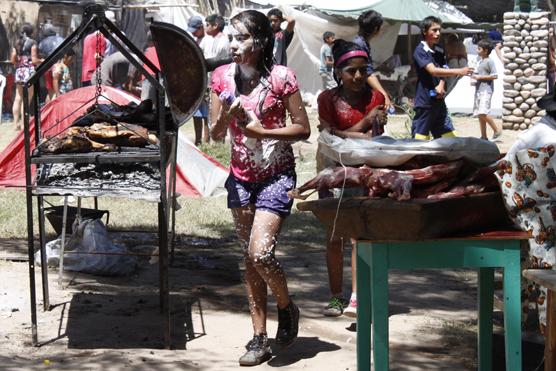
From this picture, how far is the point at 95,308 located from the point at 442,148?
3.17 meters

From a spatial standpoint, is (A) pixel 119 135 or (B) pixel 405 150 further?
(A) pixel 119 135

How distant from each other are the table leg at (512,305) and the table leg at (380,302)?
53cm

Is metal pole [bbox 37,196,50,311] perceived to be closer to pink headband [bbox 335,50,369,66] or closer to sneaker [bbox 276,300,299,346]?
sneaker [bbox 276,300,299,346]

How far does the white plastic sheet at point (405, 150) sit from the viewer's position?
4.30 m

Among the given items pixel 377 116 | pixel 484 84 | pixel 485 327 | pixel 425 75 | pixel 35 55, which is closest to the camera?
pixel 485 327

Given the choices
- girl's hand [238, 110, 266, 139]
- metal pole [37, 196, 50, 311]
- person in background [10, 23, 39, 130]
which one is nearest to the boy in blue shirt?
metal pole [37, 196, 50, 311]

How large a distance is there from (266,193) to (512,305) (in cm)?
150

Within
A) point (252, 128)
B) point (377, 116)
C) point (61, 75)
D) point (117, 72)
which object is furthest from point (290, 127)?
point (61, 75)

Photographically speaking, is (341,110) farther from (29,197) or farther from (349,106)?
(29,197)

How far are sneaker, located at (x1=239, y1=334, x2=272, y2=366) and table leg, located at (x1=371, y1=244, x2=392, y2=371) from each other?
1.22m

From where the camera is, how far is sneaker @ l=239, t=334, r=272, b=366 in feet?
18.0

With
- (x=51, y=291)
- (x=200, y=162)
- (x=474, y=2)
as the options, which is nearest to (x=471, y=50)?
(x=474, y=2)

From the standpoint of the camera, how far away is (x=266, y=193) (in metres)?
5.38

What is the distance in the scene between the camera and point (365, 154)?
14.2ft
